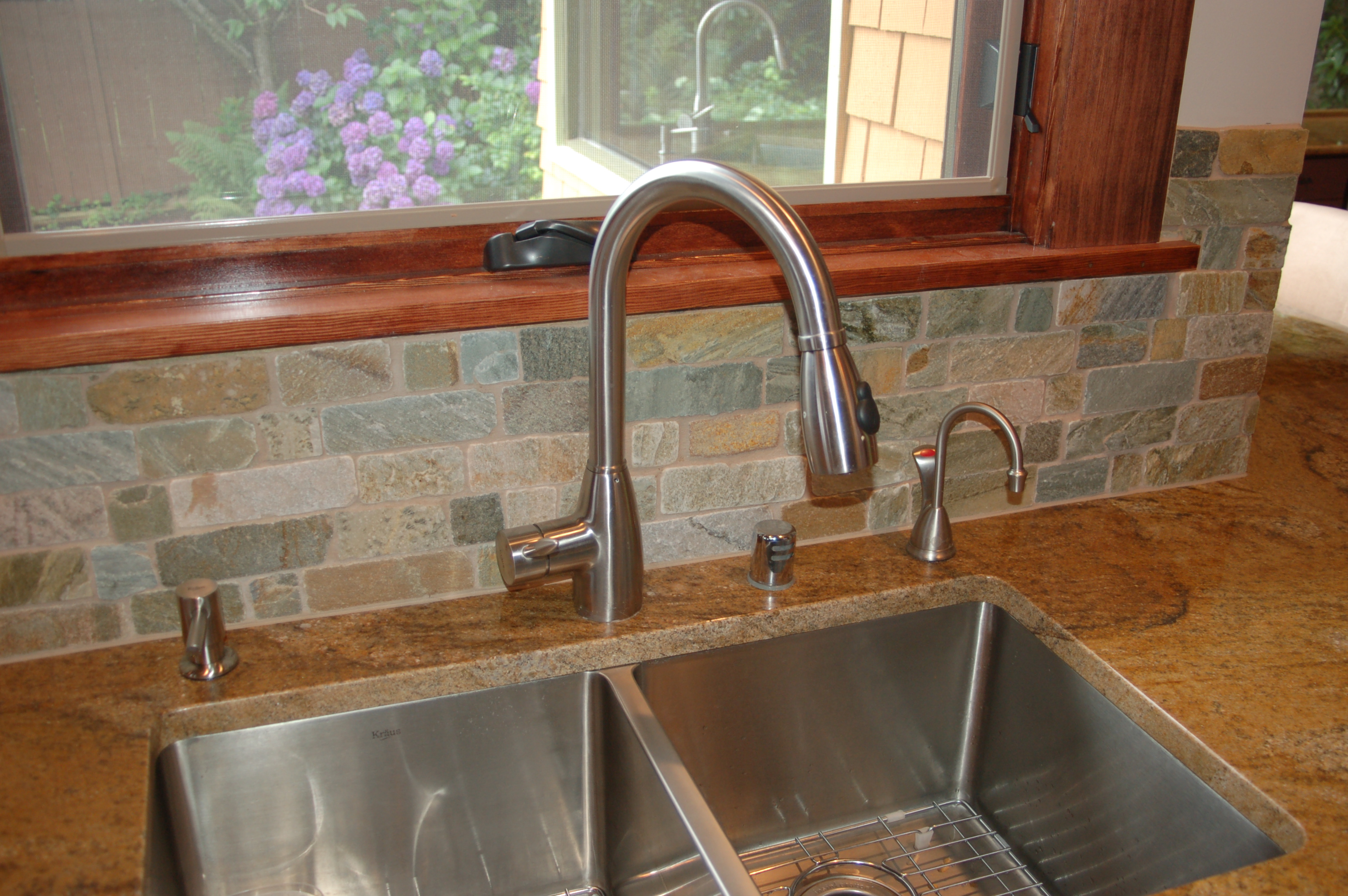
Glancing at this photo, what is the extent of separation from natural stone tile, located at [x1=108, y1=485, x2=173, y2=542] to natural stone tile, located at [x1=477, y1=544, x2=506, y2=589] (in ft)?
1.09

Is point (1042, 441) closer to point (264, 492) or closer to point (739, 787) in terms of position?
point (739, 787)

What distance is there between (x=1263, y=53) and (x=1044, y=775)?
977 millimetres

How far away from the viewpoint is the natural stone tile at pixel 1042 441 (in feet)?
4.57

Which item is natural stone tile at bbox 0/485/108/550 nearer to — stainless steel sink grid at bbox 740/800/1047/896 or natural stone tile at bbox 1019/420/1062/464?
stainless steel sink grid at bbox 740/800/1047/896

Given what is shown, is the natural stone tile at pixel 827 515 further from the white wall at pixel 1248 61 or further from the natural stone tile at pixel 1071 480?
the white wall at pixel 1248 61

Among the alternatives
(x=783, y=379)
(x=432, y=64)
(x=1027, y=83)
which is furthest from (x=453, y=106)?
(x=1027, y=83)

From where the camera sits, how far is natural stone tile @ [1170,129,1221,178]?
134 cm

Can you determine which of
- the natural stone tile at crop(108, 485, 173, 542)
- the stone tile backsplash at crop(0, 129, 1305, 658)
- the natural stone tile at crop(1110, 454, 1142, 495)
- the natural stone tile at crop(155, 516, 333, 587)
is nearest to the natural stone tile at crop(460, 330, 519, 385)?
the stone tile backsplash at crop(0, 129, 1305, 658)

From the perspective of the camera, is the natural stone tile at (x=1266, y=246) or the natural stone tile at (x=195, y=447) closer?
the natural stone tile at (x=195, y=447)

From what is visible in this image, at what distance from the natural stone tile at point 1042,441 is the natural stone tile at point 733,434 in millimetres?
377

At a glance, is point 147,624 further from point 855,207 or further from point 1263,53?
point 1263,53

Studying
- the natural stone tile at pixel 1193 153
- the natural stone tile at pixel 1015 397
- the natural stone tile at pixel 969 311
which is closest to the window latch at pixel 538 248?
the natural stone tile at pixel 969 311

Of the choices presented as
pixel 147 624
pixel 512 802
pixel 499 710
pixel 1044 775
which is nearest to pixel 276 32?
pixel 147 624

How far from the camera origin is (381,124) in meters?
1.09
